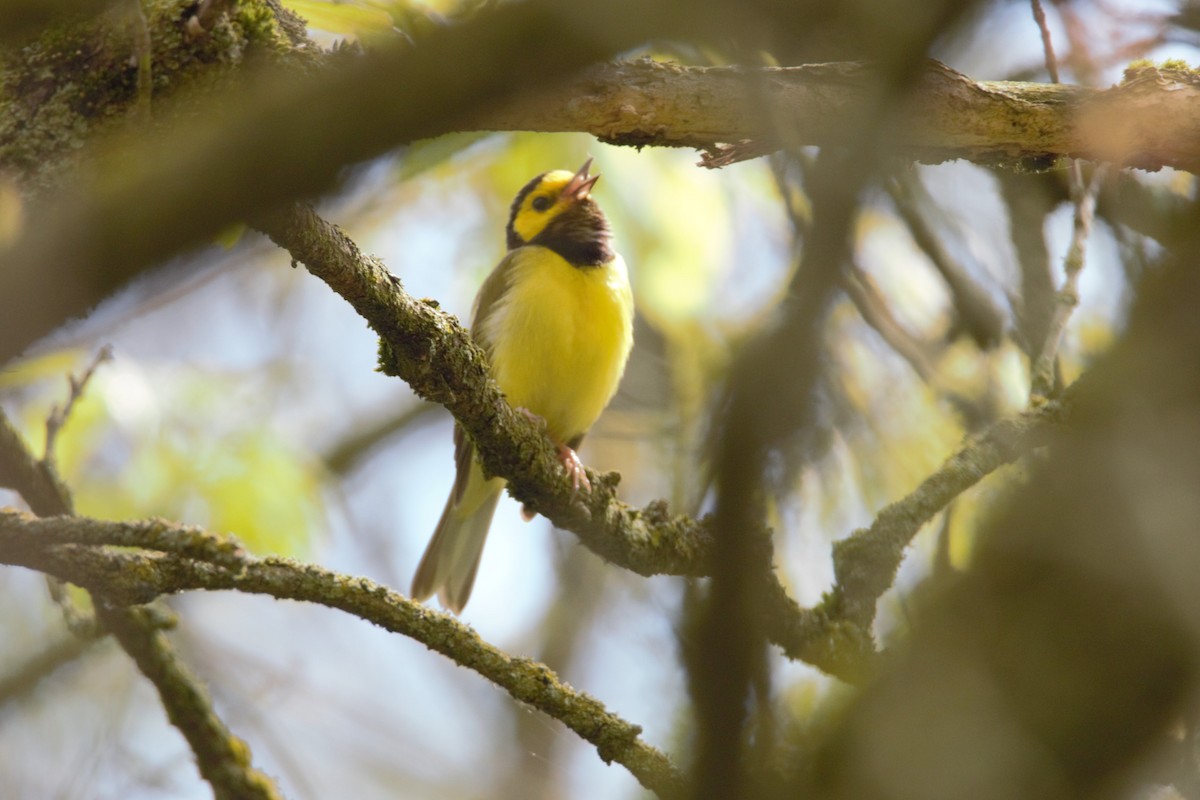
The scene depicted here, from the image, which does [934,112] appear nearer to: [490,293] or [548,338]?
[548,338]

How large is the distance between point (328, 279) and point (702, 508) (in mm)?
1248

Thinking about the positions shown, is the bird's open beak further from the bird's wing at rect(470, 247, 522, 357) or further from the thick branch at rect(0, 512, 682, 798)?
the thick branch at rect(0, 512, 682, 798)

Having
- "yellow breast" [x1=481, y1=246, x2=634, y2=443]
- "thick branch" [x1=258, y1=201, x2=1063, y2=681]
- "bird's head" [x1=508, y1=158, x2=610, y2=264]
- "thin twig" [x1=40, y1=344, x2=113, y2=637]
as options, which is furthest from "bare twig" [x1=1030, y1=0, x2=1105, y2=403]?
"thin twig" [x1=40, y1=344, x2=113, y2=637]

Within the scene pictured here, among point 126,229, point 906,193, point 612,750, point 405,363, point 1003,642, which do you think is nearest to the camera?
point 126,229

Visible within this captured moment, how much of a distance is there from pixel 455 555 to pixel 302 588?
10.9 feet

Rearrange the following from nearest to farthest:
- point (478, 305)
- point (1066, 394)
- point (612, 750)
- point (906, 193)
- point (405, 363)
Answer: point (612, 750)
point (405, 363)
point (1066, 394)
point (906, 193)
point (478, 305)

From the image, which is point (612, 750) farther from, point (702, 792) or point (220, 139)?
Answer: point (220, 139)

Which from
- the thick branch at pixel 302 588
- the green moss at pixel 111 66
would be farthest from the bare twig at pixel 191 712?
the green moss at pixel 111 66

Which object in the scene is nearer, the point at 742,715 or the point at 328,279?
the point at 742,715

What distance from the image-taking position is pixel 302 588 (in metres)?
2.59

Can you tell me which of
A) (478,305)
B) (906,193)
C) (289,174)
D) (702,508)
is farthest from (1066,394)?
(478,305)

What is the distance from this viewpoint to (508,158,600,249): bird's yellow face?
599 cm

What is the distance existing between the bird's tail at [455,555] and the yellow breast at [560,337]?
657 millimetres

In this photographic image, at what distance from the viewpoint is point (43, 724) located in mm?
5066
